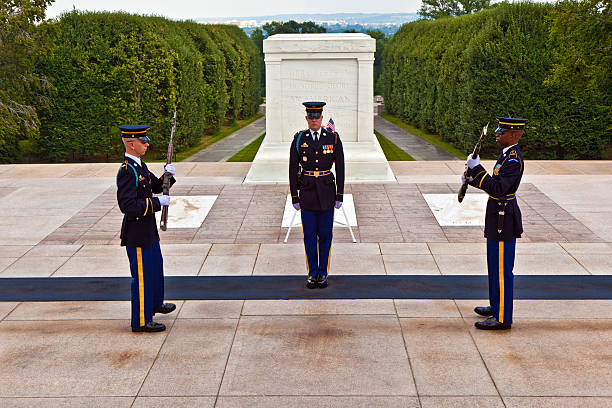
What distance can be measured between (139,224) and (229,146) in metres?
16.4

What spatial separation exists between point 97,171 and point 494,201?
7643mm

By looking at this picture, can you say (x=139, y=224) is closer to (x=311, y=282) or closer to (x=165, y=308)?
(x=165, y=308)

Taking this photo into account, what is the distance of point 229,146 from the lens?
68.4 ft

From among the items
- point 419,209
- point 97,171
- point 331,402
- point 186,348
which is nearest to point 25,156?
point 97,171

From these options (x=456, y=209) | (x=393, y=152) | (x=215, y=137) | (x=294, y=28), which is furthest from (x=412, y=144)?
(x=294, y=28)

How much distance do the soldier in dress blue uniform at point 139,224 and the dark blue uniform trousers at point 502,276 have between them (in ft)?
7.70

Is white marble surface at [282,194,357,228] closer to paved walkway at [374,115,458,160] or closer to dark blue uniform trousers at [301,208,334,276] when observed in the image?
dark blue uniform trousers at [301,208,334,276]

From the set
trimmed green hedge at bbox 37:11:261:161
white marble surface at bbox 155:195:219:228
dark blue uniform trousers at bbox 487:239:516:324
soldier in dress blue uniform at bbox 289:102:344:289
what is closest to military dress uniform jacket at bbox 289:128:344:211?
soldier in dress blue uniform at bbox 289:102:344:289

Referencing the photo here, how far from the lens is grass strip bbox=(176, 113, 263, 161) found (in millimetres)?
19019

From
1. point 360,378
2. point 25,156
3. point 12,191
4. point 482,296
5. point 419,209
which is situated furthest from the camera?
point 25,156

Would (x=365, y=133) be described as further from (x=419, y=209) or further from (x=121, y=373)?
(x=121, y=373)

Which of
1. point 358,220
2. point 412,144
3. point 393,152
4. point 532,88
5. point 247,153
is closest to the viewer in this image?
point 358,220

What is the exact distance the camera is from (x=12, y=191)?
9.48 m

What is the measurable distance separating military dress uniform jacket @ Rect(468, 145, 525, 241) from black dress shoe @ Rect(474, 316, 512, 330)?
1.95 ft
